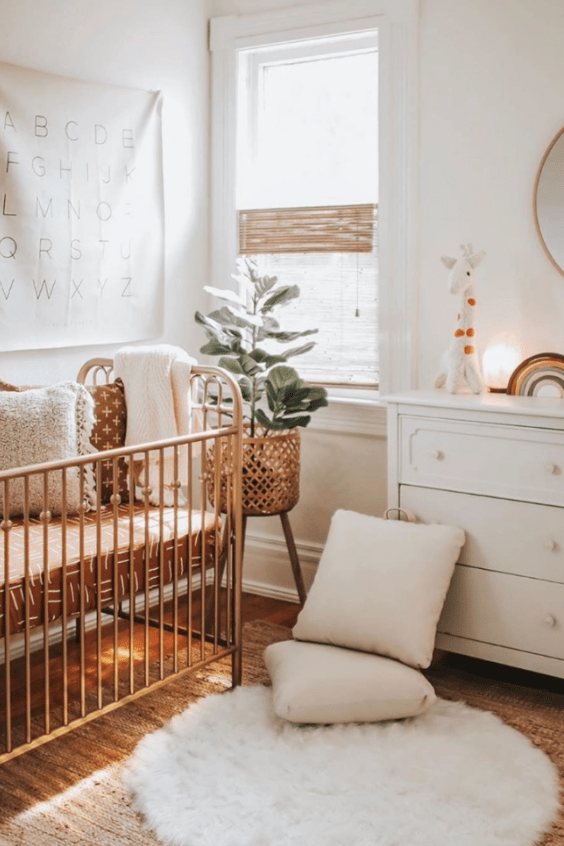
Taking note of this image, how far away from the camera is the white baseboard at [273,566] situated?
3.38 m

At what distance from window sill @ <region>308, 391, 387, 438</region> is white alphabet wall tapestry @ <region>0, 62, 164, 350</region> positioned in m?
→ 0.66

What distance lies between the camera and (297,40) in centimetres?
321

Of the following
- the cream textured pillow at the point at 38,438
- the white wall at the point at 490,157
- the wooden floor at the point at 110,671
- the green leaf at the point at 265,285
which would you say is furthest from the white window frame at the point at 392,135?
the cream textured pillow at the point at 38,438

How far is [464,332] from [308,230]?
81cm

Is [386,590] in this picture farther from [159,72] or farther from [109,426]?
[159,72]

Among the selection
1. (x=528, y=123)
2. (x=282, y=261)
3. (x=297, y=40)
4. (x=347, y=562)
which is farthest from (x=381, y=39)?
(x=347, y=562)

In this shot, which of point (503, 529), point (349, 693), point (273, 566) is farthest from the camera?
point (273, 566)

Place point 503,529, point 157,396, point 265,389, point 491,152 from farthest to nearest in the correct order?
point 265,389, point 491,152, point 157,396, point 503,529

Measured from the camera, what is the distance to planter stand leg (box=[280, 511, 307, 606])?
3064 millimetres

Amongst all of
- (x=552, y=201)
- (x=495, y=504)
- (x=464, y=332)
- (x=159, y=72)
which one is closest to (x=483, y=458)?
(x=495, y=504)

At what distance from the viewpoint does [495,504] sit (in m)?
2.56

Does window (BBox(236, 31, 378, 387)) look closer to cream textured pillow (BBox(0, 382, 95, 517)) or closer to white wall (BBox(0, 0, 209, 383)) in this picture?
white wall (BBox(0, 0, 209, 383))

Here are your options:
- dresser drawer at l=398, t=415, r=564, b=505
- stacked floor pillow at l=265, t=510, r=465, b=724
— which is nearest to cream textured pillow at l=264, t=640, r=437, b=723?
stacked floor pillow at l=265, t=510, r=465, b=724

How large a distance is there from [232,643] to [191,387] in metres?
0.76
